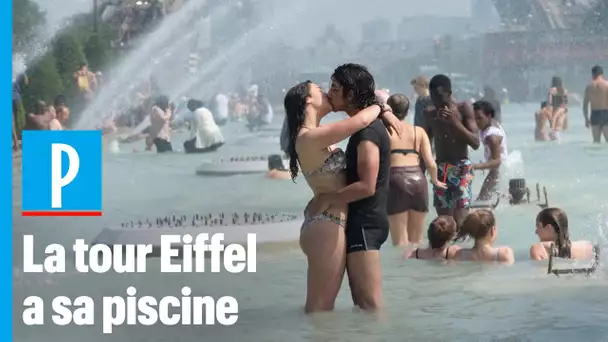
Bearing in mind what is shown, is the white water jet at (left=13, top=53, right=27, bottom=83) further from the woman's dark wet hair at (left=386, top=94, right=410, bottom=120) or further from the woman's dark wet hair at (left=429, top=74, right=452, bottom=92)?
the woman's dark wet hair at (left=386, top=94, right=410, bottom=120)

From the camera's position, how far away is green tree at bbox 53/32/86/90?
31.5 m

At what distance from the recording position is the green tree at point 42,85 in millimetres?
28172

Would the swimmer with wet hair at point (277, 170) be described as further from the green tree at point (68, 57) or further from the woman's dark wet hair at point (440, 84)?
the green tree at point (68, 57)

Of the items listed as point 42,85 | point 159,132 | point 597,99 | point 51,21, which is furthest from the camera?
point 51,21

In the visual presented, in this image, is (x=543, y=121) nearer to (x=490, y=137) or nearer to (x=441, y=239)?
(x=490, y=137)

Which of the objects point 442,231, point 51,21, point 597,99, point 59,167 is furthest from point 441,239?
point 51,21

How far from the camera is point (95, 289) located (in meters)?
10.1

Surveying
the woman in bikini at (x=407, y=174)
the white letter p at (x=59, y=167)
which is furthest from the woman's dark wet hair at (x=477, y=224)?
the white letter p at (x=59, y=167)

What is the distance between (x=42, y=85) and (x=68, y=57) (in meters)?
3.14

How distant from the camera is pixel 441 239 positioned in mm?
10391

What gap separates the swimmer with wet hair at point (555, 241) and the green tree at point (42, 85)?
18247 millimetres

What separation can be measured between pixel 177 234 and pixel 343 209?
12.5ft

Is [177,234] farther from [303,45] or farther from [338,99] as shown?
[303,45]

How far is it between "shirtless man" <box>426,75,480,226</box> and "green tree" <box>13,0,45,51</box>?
24.0 m
